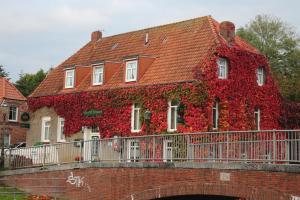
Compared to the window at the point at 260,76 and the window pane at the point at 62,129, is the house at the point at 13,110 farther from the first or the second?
the window at the point at 260,76

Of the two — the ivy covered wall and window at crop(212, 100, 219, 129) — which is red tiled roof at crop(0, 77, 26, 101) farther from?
window at crop(212, 100, 219, 129)

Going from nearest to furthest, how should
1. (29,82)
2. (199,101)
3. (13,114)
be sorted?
1. (199,101)
2. (13,114)
3. (29,82)

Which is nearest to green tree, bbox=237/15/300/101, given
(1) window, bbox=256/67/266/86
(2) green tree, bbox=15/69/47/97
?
(1) window, bbox=256/67/266/86

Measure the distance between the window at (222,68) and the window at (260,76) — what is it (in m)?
3.14

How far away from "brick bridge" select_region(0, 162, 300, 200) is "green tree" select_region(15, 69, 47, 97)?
130ft

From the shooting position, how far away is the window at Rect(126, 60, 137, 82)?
36806 millimetres

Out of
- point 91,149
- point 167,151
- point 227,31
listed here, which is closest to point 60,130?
point 227,31

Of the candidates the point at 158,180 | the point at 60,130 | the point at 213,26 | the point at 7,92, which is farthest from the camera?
the point at 7,92

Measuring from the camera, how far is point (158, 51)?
37.9 meters

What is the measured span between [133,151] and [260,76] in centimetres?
1500

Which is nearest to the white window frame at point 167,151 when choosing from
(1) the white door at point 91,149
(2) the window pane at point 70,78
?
(1) the white door at point 91,149

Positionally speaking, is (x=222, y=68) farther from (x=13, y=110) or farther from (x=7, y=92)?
(x=7, y=92)

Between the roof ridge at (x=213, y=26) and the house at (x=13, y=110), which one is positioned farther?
the house at (x=13, y=110)

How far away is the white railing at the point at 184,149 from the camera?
19500 millimetres
